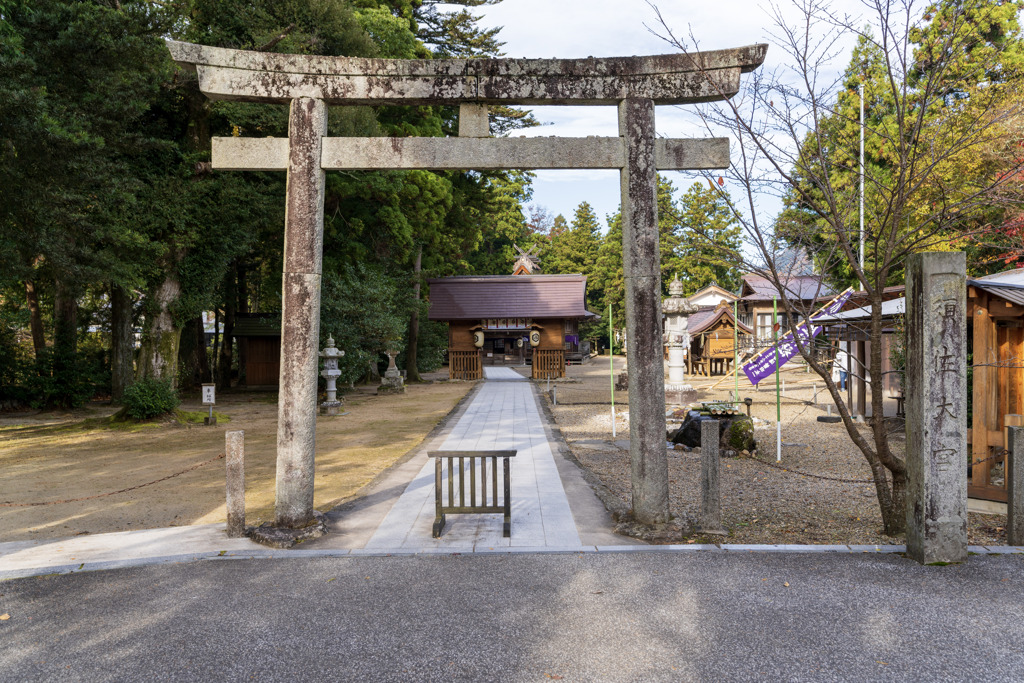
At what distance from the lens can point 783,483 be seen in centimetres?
855

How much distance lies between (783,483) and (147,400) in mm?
14062

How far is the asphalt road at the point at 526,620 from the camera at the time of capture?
3662 mm

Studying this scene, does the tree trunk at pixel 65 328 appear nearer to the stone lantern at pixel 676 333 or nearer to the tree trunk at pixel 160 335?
the tree trunk at pixel 160 335

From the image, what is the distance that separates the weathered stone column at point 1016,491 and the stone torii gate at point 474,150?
3.08 metres

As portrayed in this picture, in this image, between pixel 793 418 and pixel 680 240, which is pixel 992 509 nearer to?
pixel 680 240

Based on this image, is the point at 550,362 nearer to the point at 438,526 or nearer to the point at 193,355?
the point at 193,355

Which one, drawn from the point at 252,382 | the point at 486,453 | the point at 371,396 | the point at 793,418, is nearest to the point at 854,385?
the point at 793,418

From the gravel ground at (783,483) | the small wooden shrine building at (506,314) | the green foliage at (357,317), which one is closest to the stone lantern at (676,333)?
the gravel ground at (783,483)

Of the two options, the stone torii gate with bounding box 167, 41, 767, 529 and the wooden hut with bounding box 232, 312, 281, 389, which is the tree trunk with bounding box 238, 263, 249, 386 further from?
the stone torii gate with bounding box 167, 41, 767, 529

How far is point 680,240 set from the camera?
632cm

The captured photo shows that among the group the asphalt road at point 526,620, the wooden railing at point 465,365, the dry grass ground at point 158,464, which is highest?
the wooden railing at point 465,365

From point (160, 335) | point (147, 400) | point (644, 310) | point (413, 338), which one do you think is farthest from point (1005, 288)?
point (413, 338)

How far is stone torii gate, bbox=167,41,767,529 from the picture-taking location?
5.95 metres

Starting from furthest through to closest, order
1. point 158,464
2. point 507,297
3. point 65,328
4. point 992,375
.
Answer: point 507,297 < point 65,328 < point 158,464 < point 992,375
